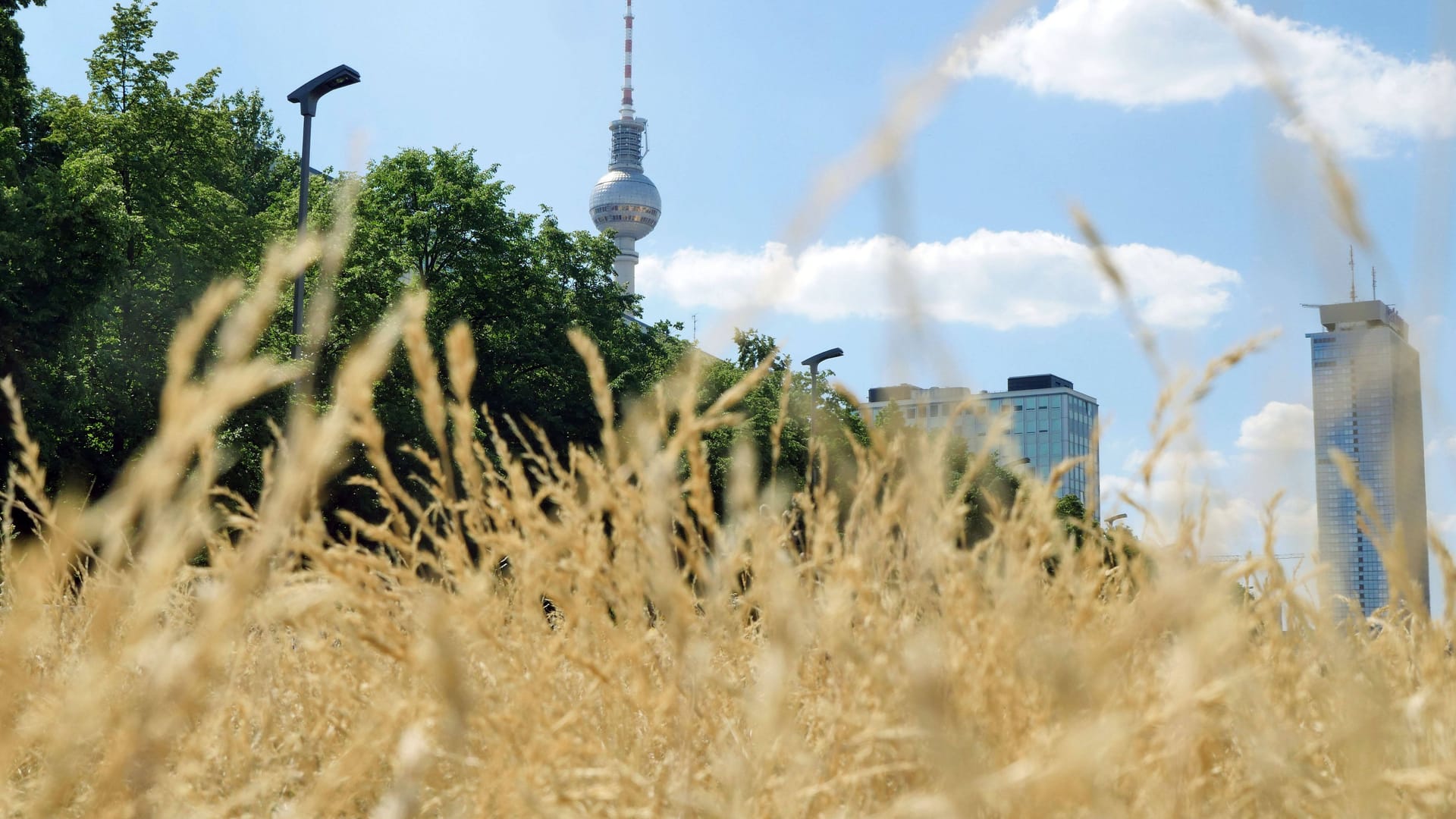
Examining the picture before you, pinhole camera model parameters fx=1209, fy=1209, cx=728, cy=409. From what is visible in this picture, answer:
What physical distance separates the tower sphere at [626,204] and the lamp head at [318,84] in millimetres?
134722

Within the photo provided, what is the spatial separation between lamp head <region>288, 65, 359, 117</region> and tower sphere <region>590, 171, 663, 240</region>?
135 m

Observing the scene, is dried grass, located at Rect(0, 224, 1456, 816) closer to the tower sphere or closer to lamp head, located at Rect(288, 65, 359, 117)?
lamp head, located at Rect(288, 65, 359, 117)

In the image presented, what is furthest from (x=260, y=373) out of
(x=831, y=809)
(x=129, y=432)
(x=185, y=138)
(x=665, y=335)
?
(x=665, y=335)

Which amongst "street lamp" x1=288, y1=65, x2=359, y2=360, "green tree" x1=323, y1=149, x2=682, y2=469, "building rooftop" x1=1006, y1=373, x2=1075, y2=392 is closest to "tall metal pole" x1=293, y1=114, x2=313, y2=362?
"street lamp" x1=288, y1=65, x2=359, y2=360

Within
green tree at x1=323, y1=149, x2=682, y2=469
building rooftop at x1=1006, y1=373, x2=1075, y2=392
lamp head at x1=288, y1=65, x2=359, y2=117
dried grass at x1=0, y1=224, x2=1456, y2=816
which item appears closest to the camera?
dried grass at x1=0, y1=224, x2=1456, y2=816

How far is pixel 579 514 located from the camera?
6.08ft

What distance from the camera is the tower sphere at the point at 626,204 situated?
498ft

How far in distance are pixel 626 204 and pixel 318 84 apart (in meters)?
136

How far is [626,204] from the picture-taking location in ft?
496

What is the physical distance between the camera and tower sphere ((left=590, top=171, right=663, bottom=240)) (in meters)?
152

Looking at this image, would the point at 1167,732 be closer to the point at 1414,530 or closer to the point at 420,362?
the point at 1414,530

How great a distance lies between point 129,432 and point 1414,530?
22.5m

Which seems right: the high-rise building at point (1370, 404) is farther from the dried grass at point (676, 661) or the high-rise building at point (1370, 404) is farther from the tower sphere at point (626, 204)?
the tower sphere at point (626, 204)

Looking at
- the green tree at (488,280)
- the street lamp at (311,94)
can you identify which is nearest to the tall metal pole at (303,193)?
the street lamp at (311,94)
